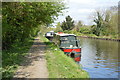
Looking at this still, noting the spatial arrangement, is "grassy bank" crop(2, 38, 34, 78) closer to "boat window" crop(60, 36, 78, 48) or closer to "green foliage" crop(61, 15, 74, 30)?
"boat window" crop(60, 36, 78, 48)

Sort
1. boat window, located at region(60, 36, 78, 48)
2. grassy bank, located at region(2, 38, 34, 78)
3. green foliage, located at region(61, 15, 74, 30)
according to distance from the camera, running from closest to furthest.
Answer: grassy bank, located at region(2, 38, 34, 78) → boat window, located at region(60, 36, 78, 48) → green foliage, located at region(61, 15, 74, 30)

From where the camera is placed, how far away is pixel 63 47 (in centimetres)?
1716

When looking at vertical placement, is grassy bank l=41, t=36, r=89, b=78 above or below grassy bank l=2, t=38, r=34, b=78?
below

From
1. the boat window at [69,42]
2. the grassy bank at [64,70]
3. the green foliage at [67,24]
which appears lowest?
the grassy bank at [64,70]

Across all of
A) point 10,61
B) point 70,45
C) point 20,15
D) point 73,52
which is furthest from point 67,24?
point 10,61

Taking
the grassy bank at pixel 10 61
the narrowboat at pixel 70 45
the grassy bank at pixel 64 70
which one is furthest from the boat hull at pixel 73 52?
the grassy bank at pixel 64 70

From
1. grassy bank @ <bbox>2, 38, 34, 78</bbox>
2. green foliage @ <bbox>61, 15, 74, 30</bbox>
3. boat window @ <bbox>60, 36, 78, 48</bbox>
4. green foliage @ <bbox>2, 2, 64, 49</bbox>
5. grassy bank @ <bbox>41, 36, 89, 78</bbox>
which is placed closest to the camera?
grassy bank @ <bbox>2, 38, 34, 78</bbox>

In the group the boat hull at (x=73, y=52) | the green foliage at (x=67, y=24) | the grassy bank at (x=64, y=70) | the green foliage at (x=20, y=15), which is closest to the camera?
the grassy bank at (x=64, y=70)

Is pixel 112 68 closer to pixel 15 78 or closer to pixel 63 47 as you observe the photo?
pixel 63 47

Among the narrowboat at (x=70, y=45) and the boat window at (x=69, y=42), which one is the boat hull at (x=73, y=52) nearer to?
the narrowboat at (x=70, y=45)

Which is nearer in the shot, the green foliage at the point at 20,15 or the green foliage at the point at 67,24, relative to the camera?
the green foliage at the point at 20,15

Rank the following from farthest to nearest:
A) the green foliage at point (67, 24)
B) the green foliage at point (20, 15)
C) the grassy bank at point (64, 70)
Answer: the green foliage at point (67, 24), the green foliage at point (20, 15), the grassy bank at point (64, 70)

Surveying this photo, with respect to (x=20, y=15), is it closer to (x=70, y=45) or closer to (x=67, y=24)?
(x=70, y=45)

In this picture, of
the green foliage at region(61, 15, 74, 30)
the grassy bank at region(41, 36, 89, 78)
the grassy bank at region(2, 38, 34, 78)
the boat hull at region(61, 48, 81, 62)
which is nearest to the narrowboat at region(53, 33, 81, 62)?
the boat hull at region(61, 48, 81, 62)
